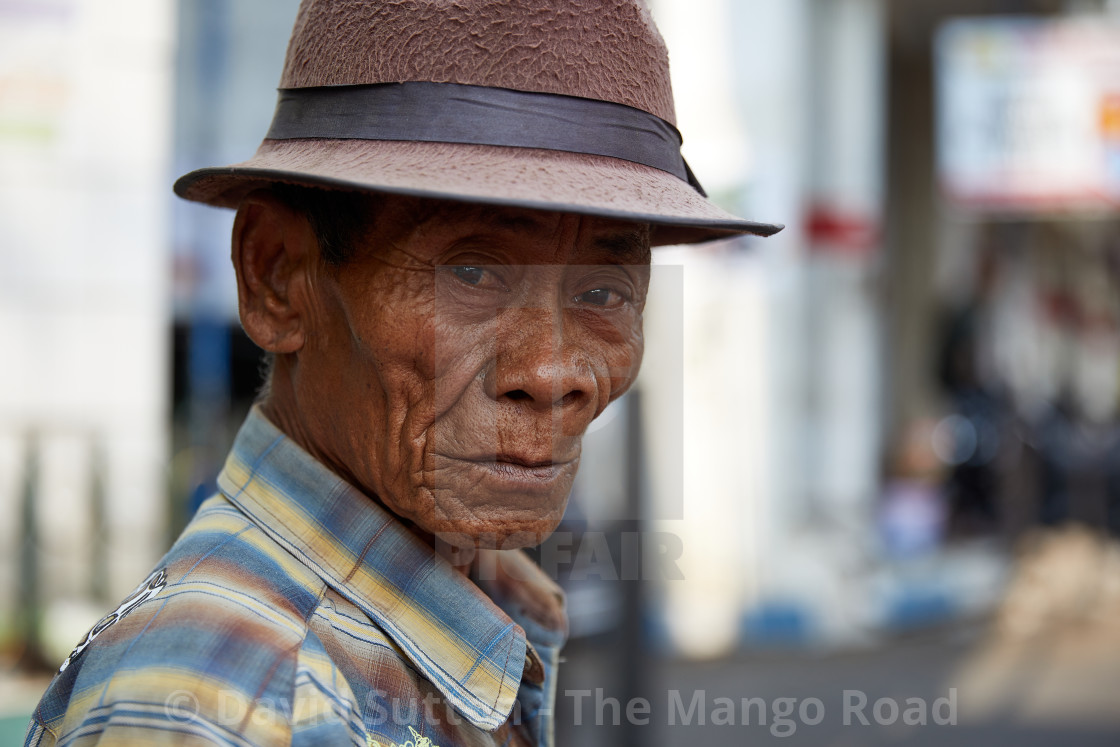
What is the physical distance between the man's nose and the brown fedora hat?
176 millimetres

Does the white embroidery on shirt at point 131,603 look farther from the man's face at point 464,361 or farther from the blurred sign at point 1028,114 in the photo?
the blurred sign at point 1028,114

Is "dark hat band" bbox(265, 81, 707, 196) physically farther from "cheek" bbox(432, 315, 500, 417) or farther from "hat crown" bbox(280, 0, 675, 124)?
"cheek" bbox(432, 315, 500, 417)

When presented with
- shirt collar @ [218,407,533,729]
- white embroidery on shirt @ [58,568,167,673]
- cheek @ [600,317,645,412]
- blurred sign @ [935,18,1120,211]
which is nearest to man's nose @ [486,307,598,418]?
cheek @ [600,317,645,412]

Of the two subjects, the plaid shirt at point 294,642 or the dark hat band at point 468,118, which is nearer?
the plaid shirt at point 294,642

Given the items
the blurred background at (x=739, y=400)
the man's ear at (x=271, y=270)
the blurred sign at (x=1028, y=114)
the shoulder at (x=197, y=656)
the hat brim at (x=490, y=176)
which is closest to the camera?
the shoulder at (x=197, y=656)

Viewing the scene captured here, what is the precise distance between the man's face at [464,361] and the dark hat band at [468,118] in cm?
9

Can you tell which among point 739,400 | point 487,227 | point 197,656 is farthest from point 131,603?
point 739,400

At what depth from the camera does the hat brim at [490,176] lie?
46.3 inches

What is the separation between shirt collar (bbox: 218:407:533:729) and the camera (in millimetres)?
1320

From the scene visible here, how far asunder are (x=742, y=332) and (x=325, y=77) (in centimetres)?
602

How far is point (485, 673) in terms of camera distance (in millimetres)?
1377

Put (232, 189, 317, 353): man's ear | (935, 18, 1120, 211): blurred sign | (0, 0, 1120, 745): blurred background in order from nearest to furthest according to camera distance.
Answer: (232, 189, 317, 353): man's ear → (0, 0, 1120, 745): blurred background → (935, 18, 1120, 211): blurred sign

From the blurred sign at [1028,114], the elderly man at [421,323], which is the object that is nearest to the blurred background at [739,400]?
the blurred sign at [1028,114]

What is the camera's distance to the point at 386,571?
4.48 ft
